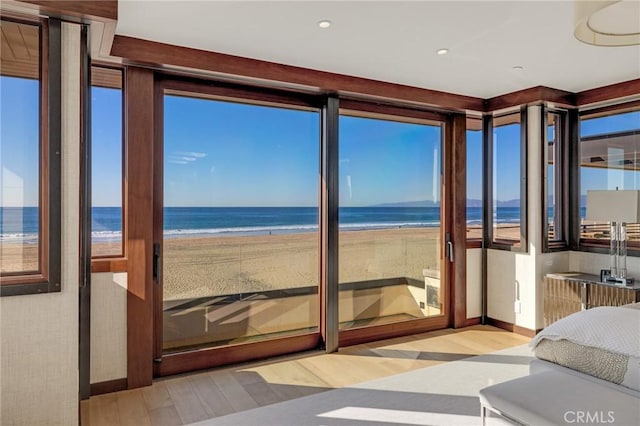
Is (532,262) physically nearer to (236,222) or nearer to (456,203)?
(456,203)

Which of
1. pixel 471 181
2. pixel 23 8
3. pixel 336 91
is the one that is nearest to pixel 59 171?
pixel 23 8

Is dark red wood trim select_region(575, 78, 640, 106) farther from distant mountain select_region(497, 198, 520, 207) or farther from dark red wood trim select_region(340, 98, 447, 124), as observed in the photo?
dark red wood trim select_region(340, 98, 447, 124)

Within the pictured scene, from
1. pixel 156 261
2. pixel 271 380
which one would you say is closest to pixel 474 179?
pixel 271 380

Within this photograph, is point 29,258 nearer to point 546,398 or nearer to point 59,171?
point 59,171

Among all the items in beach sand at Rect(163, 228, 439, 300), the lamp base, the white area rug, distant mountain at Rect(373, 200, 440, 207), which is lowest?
the white area rug

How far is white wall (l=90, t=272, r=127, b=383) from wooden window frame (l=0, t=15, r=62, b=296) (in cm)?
74

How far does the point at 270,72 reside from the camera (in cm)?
367

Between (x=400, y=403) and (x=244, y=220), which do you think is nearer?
(x=400, y=403)

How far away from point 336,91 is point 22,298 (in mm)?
2896

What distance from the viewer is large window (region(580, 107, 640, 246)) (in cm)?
434

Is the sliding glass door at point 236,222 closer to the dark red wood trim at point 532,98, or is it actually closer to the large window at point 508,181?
the dark red wood trim at point 532,98

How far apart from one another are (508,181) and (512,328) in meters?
1.63

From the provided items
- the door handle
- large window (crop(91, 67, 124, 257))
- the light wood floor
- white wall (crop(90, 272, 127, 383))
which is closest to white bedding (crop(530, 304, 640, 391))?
the light wood floor

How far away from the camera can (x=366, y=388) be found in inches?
130
